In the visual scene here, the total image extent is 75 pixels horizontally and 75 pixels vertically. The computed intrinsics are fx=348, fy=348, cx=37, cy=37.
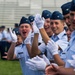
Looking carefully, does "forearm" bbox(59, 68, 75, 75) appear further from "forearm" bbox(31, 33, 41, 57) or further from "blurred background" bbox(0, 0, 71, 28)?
"blurred background" bbox(0, 0, 71, 28)

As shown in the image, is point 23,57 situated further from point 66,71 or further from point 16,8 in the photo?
point 16,8

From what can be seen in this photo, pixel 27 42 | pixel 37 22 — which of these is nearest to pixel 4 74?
pixel 27 42

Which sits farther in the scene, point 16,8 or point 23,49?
point 16,8

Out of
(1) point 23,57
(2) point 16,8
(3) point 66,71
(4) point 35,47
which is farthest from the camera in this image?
(2) point 16,8

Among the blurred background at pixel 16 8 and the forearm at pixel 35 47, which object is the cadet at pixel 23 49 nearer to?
the forearm at pixel 35 47

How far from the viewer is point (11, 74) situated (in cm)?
1069

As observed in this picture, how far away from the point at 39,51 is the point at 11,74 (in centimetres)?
620

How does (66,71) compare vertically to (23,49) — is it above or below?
above

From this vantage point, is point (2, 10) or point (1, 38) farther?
point (2, 10)

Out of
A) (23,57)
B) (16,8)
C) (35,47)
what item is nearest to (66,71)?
(35,47)

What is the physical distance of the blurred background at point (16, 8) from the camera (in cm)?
2619

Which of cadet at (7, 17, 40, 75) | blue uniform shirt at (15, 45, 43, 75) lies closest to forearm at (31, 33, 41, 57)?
cadet at (7, 17, 40, 75)

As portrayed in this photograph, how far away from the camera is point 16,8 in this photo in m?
26.4

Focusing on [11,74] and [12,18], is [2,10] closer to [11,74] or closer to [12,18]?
[12,18]
